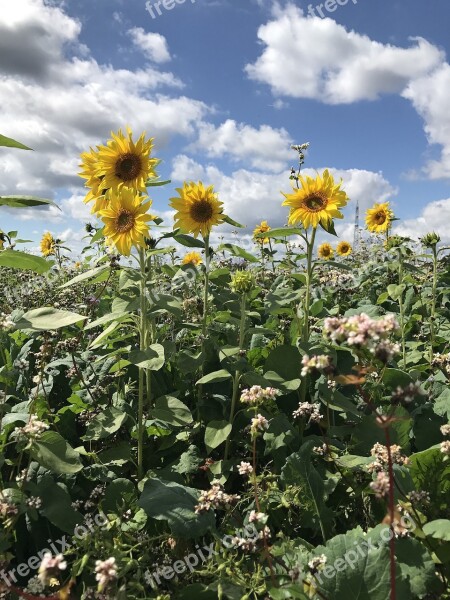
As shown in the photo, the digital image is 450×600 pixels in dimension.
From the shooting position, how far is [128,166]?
2727mm

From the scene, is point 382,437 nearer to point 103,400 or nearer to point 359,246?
point 103,400

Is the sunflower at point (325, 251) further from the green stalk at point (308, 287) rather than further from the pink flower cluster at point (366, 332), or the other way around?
the pink flower cluster at point (366, 332)

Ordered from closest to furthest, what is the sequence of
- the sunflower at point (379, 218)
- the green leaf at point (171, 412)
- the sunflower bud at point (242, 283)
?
the green leaf at point (171, 412), the sunflower bud at point (242, 283), the sunflower at point (379, 218)

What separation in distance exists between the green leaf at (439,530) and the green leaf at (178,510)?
0.75 m

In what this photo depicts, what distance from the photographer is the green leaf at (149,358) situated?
217 cm

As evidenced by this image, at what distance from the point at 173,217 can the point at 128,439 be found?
50.3 inches

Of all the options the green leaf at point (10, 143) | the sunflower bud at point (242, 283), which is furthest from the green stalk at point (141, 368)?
the green leaf at point (10, 143)

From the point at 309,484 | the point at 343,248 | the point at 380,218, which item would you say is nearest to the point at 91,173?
the point at 309,484

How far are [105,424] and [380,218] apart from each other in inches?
208

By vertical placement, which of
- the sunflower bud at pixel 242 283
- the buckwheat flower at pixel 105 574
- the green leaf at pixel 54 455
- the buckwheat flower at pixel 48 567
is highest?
the sunflower bud at pixel 242 283

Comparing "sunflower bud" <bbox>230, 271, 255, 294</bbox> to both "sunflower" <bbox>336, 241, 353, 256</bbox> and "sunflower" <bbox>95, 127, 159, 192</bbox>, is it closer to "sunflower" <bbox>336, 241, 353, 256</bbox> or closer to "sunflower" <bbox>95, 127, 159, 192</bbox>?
"sunflower" <bbox>95, 127, 159, 192</bbox>

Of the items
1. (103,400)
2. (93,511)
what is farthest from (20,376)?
(93,511)

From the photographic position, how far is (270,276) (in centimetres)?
577

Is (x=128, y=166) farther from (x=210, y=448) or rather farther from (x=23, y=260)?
(x=210, y=448)
